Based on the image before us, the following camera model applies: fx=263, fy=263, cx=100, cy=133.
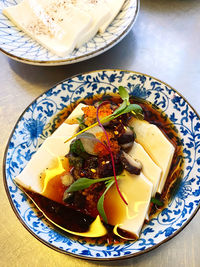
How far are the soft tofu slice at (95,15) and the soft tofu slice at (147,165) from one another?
962mm

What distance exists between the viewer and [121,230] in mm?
1410

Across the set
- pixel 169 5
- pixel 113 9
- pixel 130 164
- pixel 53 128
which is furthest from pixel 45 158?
pixel 169 5

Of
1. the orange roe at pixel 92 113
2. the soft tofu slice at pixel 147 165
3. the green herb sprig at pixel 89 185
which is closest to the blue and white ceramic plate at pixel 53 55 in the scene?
the orange roe at pixel 92 113

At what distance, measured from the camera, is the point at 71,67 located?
218 cm

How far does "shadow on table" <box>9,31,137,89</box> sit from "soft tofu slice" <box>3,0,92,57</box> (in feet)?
0.73

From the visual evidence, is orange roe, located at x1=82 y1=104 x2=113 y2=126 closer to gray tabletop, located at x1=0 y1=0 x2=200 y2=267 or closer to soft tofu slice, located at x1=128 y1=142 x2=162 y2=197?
soft tofu slice, located at x1=128 y1=142 x2=162 y2=197

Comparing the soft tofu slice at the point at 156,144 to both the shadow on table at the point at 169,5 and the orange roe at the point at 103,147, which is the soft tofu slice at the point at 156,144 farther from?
the shadow on table at the point at 169,5

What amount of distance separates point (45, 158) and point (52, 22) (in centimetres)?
119

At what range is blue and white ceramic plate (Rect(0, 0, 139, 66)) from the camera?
6.16 feet

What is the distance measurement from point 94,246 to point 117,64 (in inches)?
57.7

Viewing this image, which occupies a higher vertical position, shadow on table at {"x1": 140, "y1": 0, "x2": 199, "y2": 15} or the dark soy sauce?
shadow on table at {"x1": 140, "y1": 0, "x2": 199, "y2": 15}

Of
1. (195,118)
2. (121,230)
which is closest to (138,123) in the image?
(195,118)

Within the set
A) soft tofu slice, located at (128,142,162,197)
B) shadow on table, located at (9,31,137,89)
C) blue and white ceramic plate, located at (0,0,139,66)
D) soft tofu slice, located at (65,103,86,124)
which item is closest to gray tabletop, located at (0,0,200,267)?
shadow on table, located at (9,31,137,89)

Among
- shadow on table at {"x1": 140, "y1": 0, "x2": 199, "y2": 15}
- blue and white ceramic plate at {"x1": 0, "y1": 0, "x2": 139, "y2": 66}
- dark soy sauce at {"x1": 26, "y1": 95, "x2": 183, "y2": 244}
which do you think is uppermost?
shadow on table at {"x1": 140, "y1": 0, "x2": 199, "y2": 15}
